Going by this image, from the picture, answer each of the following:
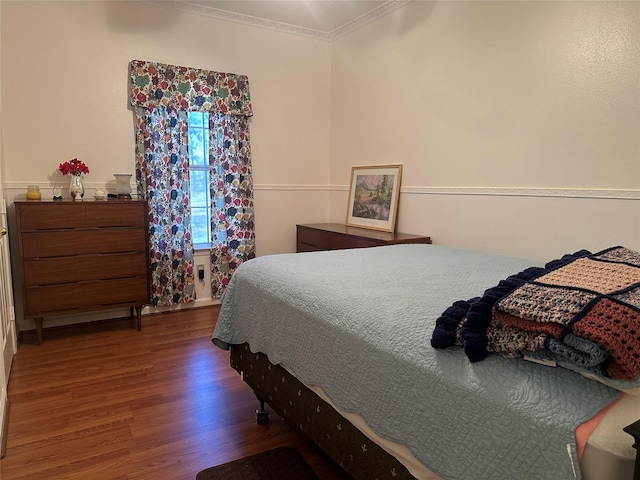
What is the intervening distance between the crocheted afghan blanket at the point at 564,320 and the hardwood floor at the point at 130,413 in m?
1.08

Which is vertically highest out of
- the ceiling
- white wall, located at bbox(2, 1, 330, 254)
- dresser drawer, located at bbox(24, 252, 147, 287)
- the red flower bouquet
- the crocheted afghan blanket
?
the ceiling

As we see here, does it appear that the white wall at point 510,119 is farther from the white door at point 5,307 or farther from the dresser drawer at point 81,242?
the white door at point 5,307

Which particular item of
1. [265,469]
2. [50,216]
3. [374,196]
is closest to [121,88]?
[50,216]

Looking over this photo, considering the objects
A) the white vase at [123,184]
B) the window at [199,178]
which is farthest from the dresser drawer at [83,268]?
the window at [199,178]

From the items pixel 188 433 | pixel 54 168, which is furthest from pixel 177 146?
pixel 188 433

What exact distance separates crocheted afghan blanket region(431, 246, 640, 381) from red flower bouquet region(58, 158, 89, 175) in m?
3.13

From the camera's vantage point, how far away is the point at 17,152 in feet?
10.8

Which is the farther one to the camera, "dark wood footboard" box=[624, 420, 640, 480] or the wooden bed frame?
the wooden bed frame

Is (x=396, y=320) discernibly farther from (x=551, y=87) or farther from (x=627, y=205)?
(x=551, y=87)

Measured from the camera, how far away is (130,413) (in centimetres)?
225

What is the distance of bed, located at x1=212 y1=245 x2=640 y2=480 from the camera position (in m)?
0.85

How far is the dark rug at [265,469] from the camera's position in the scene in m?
1.77

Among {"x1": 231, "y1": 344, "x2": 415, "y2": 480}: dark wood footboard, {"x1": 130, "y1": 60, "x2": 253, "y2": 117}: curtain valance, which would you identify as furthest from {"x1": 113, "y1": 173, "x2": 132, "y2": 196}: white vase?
{"x1": 231, "y1": 344, "x2": 415, "y2": 480}: dark wood footboard

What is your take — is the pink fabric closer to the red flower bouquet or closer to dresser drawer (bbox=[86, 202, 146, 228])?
dresser drawer (bbox=[86, 202, 146, 228])
